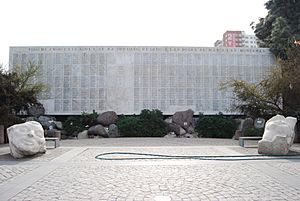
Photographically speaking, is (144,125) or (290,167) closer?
(290,167)

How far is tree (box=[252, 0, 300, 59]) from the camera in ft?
75.5

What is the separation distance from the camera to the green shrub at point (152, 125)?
21031mm

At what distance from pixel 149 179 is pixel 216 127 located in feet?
Answer: 47.5

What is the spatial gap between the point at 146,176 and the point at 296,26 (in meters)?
21.0

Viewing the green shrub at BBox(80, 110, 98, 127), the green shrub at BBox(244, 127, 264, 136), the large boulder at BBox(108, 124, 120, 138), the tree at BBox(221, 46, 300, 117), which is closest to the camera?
the tree at BBox(221, 46, 300, 117)

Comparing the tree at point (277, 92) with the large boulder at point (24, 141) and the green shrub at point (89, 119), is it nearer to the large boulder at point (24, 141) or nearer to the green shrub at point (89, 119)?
the green shrub at point (89, 119)

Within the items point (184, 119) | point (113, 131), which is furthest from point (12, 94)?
point (184, 119)

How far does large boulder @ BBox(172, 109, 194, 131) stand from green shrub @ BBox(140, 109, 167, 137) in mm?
975

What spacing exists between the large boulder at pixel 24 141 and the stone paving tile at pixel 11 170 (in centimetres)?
169

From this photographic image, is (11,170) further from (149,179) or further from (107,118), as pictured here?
(107,118)

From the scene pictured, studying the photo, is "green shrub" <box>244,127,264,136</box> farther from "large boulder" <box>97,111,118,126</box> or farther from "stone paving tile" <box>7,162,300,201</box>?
"stone paving tile" <box>7,162,300,201</box>

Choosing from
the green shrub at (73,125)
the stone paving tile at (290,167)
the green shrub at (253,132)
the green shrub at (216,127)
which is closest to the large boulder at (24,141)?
the stone paving tile at (290,167)

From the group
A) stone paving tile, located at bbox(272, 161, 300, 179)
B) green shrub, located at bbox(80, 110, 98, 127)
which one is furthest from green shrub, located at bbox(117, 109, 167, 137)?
stone paving tile, located at bbox(272, 161, 300, 179)

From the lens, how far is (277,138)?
11.5 m
